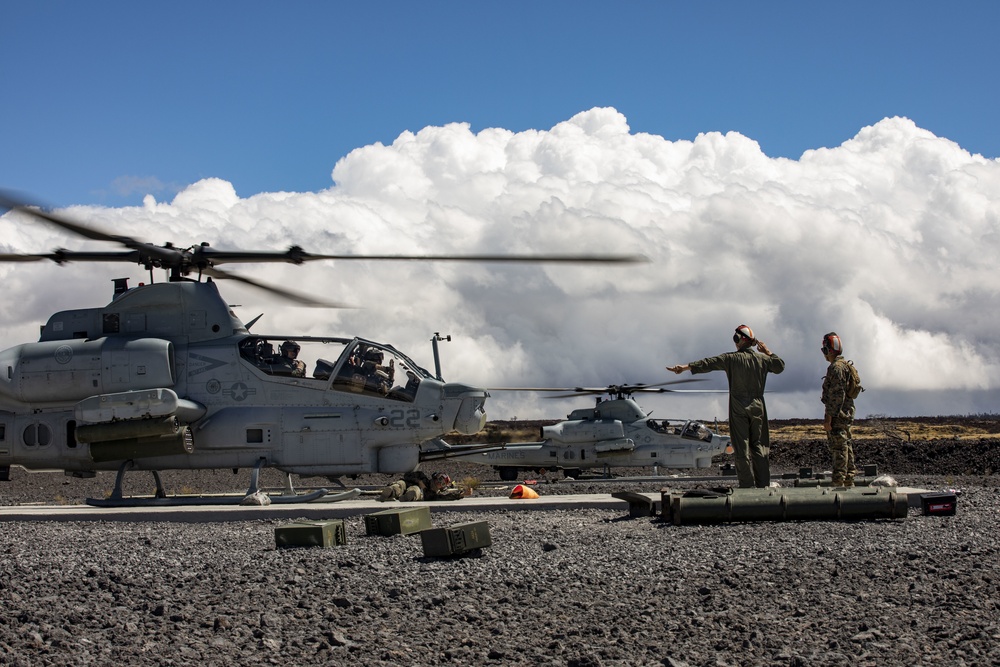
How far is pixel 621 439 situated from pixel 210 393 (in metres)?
14.5

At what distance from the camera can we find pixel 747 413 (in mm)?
10898

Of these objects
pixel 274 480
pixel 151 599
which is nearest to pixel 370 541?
pixel 151 599

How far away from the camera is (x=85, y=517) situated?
12.3 metres

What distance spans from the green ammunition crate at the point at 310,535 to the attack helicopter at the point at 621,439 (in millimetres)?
17525

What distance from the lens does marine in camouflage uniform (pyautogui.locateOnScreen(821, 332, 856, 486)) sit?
11094mm

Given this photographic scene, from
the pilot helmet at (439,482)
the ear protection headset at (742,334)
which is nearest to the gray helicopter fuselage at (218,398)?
the pilot helmet at (439,482)

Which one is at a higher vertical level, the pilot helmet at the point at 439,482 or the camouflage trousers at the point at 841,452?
the camouflage trousers at the point at 841,452

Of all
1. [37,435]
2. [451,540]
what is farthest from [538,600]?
[37,435]

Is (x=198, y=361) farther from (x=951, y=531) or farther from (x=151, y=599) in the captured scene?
(x=951, y=531)

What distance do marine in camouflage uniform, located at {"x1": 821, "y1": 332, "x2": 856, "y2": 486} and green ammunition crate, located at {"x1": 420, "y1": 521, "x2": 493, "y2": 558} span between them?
5.09 metres

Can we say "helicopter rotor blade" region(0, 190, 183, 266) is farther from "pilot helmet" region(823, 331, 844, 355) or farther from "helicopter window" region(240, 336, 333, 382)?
"pilot helmet" region(823, 331, 844, 355)

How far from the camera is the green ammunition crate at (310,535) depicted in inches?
338

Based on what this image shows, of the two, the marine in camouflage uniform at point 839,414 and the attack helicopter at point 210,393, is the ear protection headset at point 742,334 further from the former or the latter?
the attack helicopter at point 210,393

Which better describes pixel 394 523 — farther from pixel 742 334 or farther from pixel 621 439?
pixel 621 439
